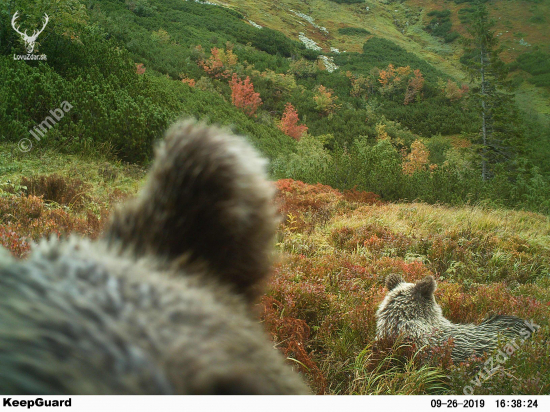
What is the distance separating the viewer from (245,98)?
80.8 feet

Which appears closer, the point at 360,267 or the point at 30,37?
the point at 360,267

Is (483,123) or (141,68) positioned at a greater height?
(483,123)

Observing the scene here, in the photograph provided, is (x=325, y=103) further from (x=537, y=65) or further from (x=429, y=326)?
(x=429, y=326)

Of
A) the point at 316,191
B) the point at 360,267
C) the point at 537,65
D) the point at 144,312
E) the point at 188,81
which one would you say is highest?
the point at 537,65

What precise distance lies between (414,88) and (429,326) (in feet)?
117

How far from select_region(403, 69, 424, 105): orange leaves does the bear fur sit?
114 feet

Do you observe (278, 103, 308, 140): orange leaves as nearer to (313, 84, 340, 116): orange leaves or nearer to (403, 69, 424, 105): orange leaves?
(313, 84, 340, 116): orange leaves

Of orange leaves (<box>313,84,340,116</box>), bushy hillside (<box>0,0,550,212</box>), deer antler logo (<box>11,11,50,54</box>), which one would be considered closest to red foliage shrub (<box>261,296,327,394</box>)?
bushy hillside (<box>0,0,550,212</box>)

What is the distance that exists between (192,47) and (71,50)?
67.1ft

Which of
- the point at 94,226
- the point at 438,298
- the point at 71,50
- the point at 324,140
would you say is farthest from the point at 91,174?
the point at 324,140

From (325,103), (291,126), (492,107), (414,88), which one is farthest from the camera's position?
(414,88)

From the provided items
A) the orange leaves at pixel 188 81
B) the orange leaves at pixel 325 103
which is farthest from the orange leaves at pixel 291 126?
the orange leaves at pixel 188 81

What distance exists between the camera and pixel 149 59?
21734 mm

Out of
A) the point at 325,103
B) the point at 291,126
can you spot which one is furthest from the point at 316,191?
the point at 325,103
